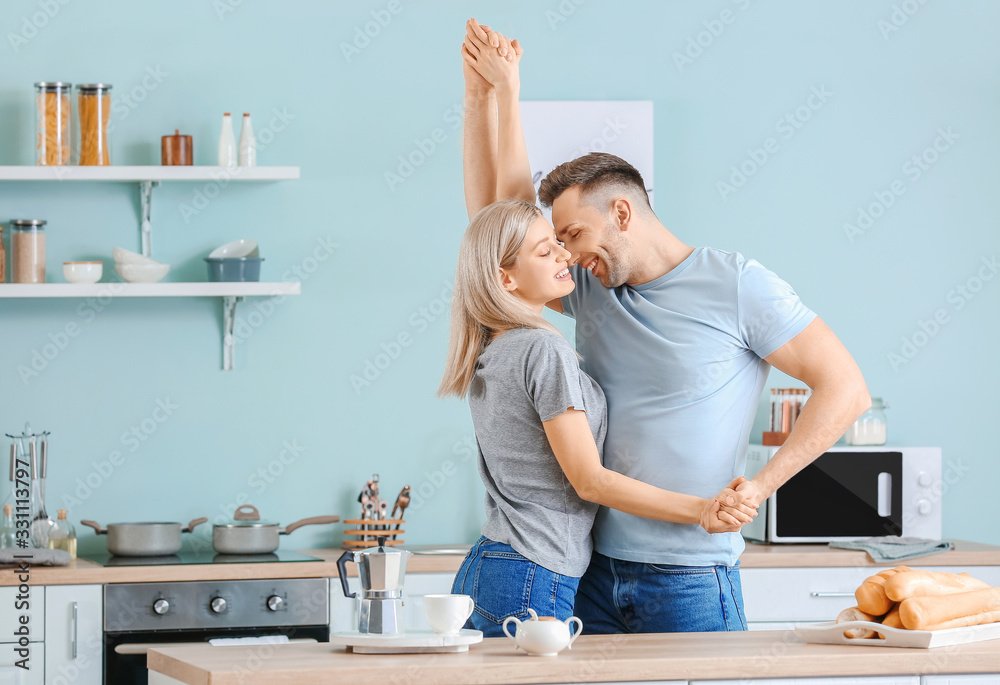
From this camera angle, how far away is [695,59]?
3.59 metres

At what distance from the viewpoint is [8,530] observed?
2988 millimetres

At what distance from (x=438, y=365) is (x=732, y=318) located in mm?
1599

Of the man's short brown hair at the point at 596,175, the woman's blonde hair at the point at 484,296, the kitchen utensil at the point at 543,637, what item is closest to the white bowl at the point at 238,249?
the man's short brown hair at the point at 596,175

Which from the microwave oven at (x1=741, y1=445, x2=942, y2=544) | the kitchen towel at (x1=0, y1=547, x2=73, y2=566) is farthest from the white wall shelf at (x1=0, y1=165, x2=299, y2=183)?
the microwave oven at (x1=741, y1=445, x2=942, y2=544)

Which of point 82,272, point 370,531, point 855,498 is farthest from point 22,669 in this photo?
point 855,498

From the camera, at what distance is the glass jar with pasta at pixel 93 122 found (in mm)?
3152

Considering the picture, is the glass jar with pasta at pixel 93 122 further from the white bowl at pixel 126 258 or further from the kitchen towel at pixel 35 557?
the kitchen towel at pixel 35 557

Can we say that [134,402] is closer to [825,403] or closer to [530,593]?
[530,593]

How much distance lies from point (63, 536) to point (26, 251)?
0.81 meters

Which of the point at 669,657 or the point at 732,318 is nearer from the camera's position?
the point at 669,657

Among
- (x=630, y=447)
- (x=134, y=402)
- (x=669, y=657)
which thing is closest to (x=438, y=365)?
(x=134, y=402)

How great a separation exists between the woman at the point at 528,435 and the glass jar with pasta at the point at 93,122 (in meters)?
1.67

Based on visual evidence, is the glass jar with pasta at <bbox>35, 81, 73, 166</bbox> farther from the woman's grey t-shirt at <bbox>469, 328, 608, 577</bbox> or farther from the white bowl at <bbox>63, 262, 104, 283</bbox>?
the woman's grey t-shirt at <bbox>469, 328, 608, 577</bbox>

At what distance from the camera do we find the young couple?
1.80 metres
